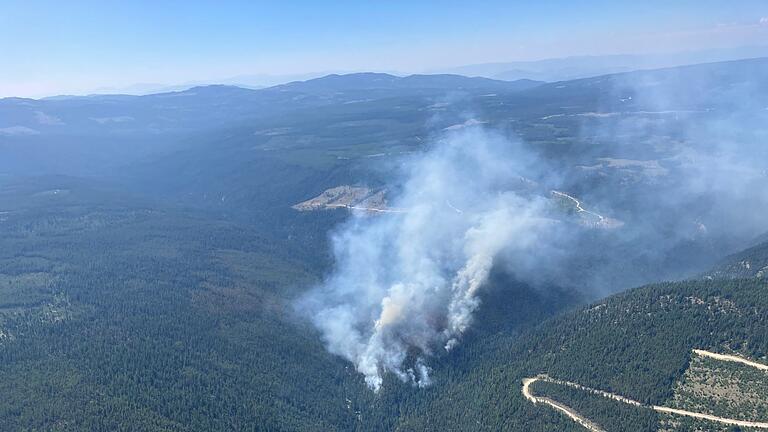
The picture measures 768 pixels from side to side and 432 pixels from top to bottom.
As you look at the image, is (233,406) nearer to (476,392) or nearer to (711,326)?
(476,392)

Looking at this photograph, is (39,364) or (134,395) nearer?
(134,395)

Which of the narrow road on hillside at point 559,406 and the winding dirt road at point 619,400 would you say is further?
the narrow road on hillside at point 559,406

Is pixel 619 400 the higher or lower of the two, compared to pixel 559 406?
higher

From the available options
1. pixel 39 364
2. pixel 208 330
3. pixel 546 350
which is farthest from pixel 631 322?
pixel 39 364

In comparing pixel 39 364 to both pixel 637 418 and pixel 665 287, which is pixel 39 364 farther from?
pixel 665 287

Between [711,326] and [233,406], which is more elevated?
[711,326]

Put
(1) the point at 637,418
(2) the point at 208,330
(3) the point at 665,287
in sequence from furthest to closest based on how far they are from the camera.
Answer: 1. (2) the point at 208,330
2. (3) the point at 665,287
3. (1) the point at 637,418

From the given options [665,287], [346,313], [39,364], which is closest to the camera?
[39,364]

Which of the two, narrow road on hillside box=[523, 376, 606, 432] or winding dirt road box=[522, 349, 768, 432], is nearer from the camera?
winding dirt road box=[522, 349, 768, 432]

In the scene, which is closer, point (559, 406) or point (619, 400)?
point (619, 400)
